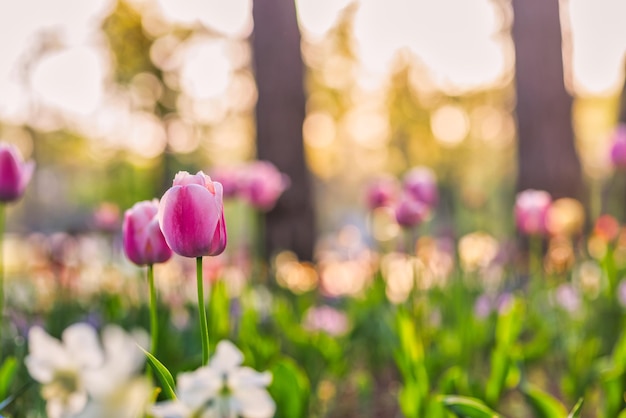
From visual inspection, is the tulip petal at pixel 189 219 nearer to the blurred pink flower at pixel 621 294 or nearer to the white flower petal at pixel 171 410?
the white flower petal at pixel 171 410

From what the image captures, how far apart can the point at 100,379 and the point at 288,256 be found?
4.85 meters

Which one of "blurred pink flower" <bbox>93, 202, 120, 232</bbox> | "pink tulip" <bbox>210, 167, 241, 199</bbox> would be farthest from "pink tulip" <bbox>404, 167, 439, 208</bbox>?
"blurred pink flower" <bbox>93, 202, 120, 232</bbox>

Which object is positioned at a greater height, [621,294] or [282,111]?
[282,111]

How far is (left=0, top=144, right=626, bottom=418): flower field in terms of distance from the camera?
933mm

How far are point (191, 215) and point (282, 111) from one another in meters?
4.40

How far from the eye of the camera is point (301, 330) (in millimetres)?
2648

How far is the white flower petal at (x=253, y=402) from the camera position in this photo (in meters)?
0.81

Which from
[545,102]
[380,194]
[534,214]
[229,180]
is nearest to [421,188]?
[380,194]

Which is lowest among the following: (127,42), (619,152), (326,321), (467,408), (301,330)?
(326,321)

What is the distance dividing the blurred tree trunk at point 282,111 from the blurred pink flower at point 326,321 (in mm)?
1928

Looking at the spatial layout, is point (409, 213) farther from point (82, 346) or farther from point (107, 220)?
point (107, 220)

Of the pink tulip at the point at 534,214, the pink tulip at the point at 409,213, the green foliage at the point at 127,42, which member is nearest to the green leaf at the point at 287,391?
the pink tulip at the point at 409,213

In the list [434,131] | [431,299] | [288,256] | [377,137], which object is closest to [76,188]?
[377,137]

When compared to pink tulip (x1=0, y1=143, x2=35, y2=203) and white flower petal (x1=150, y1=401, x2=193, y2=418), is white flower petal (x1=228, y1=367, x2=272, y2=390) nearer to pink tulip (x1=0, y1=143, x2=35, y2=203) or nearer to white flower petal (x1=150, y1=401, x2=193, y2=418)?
white flower petal (x1=150, y1=401, x2=193, y2=418)
